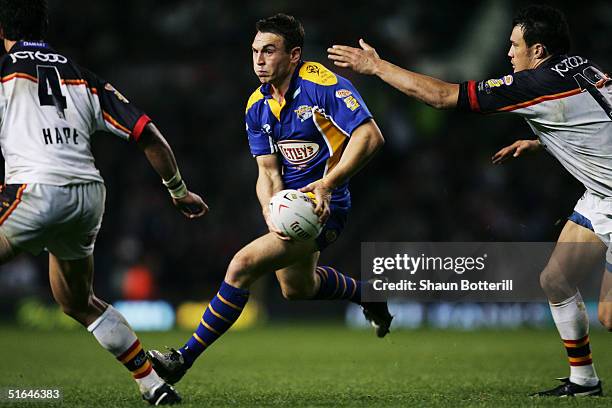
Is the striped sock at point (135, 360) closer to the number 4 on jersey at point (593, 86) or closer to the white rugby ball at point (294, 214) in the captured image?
the white rugby ball at point (294, 214)

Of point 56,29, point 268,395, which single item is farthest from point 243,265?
point 56,29

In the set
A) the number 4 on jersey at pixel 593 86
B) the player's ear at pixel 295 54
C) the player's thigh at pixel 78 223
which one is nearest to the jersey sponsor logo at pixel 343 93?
the player's ear at pixel 295 54

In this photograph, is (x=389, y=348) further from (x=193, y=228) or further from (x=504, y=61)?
(x=504, y=61)

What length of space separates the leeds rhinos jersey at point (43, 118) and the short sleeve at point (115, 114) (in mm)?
61

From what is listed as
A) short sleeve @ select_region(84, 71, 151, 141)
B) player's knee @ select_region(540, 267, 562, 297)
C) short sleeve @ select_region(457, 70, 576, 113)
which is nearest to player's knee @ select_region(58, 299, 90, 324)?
short sleeve @ select_region(84, 71, 151, 141)

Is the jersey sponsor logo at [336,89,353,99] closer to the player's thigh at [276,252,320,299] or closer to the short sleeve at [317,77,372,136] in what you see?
the short sleeve at [317,77,372,136]

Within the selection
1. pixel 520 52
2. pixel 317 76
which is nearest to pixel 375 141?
pixel 317 76

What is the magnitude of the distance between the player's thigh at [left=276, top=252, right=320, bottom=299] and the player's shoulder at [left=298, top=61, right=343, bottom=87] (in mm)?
1200

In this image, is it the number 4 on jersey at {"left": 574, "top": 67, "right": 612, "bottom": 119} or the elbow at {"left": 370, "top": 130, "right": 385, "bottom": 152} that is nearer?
the number 4 on jersey at {"left": 574, "top": 67, "right": 612, "bottom": 119}

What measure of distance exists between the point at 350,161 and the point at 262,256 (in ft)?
2.66

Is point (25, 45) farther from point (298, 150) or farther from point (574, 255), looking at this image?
point (574, 255)

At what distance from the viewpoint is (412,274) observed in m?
10.8

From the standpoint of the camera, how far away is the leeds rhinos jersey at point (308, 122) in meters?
6.06

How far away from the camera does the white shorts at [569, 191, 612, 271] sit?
564 centimetres
